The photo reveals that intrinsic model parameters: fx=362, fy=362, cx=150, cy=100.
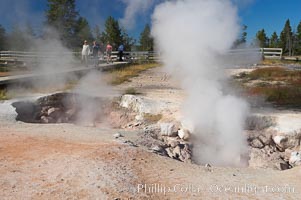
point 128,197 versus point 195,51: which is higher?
point 195,51

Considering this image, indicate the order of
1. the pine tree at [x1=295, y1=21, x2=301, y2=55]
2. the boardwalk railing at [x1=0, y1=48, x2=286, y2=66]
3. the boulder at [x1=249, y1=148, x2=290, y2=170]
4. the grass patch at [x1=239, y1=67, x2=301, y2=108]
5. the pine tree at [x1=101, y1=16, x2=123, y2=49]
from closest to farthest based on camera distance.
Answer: the boulder at [x1=249, y1=148, x2=290, y2=170], the grass patch at [x1=239, y1=67, x2=301, y2=108], the boardwalk railing at [x1=0, y1=48, x2=286, y2=66], the pine tree at [x1=101, y1=16, x2=123, y2=49], the pine tree at [x1=295, y1=21, x2=301, y2=55]

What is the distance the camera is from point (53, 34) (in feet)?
45.6

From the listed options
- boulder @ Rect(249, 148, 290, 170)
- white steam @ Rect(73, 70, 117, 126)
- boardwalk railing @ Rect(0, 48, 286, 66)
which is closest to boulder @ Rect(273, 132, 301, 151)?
boulder @ Rect(249, 148, 290, 170)

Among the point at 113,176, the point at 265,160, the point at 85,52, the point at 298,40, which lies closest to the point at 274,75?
the point at 85,52

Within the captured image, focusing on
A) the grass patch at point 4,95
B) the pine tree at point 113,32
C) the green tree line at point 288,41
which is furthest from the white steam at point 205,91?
the green tree line at point 288,41

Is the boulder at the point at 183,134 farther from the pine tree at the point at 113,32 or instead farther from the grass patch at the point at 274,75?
the pine tree at the point at 113,32

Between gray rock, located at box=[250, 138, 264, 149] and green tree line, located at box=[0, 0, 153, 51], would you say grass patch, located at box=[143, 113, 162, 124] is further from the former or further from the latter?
green tree line, located at box=[0, 0, 153, 51]

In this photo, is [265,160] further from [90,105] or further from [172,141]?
[90,105]

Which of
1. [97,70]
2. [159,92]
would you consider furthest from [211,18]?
[97,70]

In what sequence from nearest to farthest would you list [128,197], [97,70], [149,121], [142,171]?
[128,197] < [142,171] < [149,121] < [97,70]

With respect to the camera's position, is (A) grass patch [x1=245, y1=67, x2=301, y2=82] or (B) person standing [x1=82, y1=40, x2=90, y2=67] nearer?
(A) grass patch [x1=245, y1=67, x2=301, y2=82]

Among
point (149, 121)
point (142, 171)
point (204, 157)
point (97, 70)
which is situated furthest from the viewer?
point (97, 70)

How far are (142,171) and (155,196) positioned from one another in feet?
2.10

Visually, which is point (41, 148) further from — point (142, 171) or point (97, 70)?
point (97, 70)
